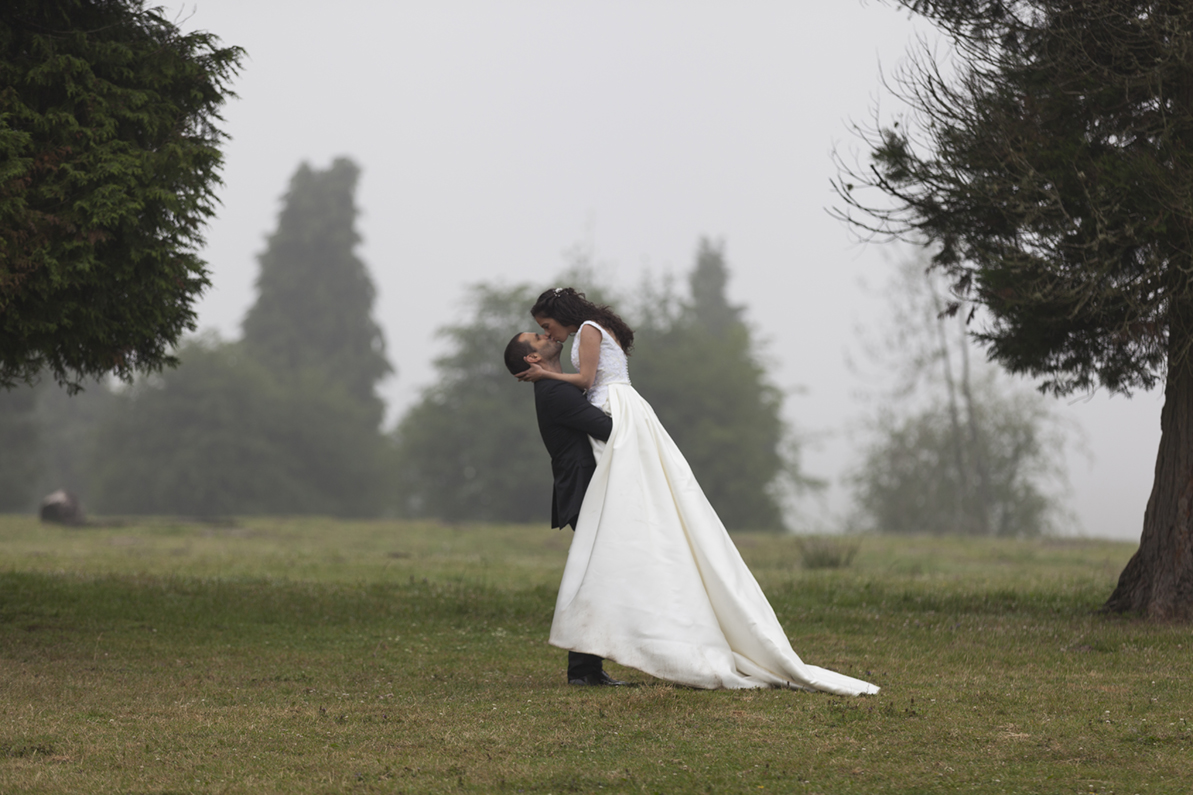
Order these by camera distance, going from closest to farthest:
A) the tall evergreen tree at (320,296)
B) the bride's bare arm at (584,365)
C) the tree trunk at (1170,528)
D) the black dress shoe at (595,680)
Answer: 1. the black dress shoe at (595,680)
2. the bride's bare arm at (584,365)
3. the tree trunk at (1170,528)
4. the tall evergreen tree at (320,296)

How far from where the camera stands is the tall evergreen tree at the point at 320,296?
209 feet

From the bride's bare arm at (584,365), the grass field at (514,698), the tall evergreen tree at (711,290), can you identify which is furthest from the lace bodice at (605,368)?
the tall evergreen tree at (711,290)

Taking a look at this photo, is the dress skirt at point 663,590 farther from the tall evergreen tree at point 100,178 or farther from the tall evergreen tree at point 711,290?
the tall evergreen tree at point 711,290

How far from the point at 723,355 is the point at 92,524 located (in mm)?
37837

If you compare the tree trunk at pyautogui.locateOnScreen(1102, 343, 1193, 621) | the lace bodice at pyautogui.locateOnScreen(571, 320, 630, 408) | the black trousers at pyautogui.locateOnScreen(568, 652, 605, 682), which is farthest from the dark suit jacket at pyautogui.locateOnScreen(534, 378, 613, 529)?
the tree trunk at pyautogui.locateOnScreen(1102, 343, 1193, 621)

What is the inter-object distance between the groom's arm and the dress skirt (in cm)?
10

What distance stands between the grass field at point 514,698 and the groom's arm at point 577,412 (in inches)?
69.6

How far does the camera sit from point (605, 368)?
757 cm

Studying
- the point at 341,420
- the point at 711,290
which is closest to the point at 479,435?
the point at 341,420

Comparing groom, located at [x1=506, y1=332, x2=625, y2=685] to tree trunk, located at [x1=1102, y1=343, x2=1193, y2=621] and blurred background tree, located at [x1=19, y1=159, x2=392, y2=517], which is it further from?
blurred background tree, located at [x1=19, y1=159, x2=392, y2=517]

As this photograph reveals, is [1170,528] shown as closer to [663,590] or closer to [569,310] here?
[663,590]

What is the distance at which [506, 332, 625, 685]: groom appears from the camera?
289 inches

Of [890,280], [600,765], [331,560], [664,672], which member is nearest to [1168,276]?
[664,672]

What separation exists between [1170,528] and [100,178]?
36.2ft
